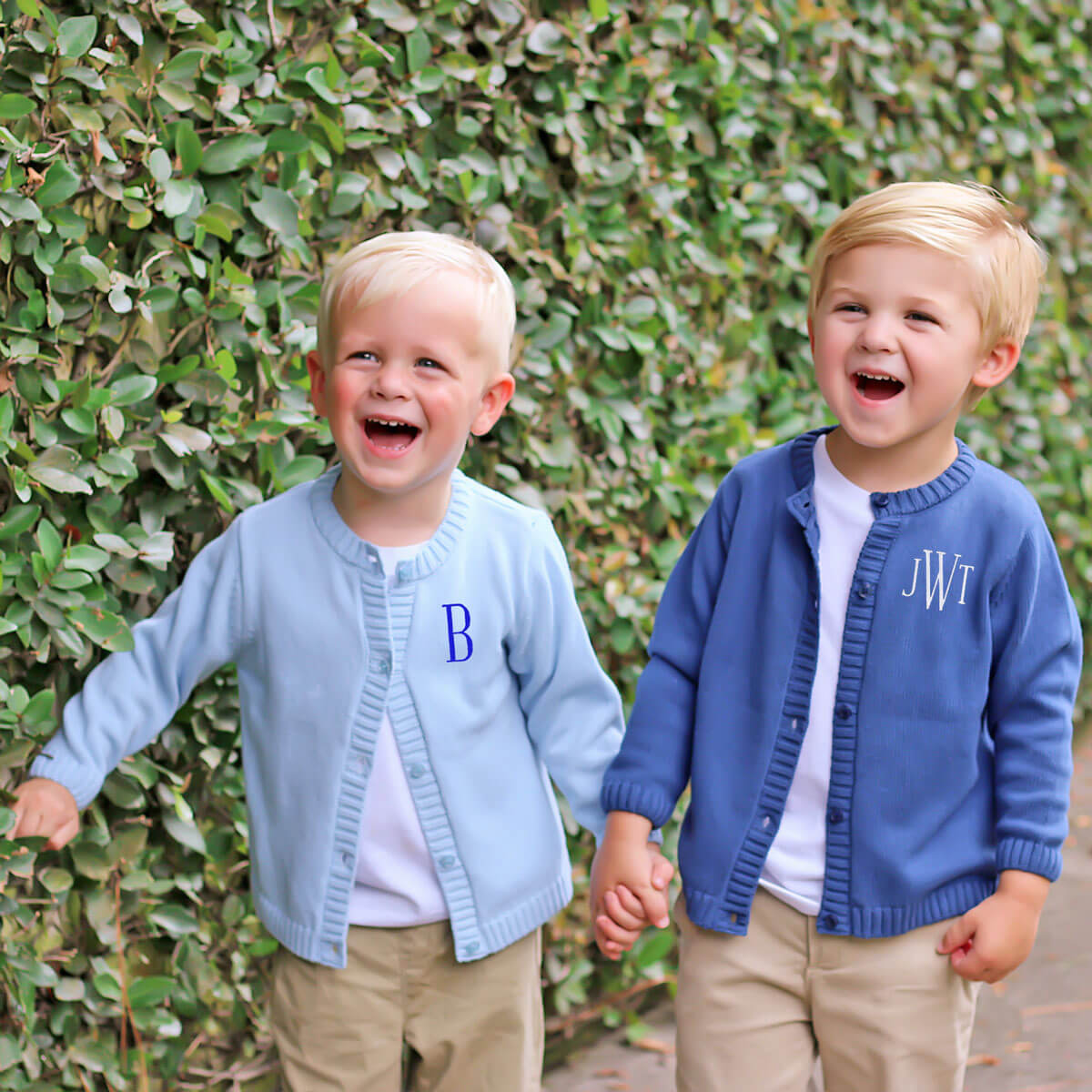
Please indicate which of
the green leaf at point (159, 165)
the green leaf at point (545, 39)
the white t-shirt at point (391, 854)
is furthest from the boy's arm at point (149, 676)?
the green leaf at point (545, 39)

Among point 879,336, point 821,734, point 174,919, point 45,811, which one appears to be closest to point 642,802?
point 821,734

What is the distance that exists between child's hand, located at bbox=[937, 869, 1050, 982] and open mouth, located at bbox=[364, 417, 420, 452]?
979 mm

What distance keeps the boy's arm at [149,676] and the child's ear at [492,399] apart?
1.26ft

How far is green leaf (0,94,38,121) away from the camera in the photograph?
6.32 feet

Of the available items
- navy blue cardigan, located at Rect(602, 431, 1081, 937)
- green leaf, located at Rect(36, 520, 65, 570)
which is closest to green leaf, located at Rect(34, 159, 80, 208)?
green leaf, located at Rect(36, 520, 65, 570)

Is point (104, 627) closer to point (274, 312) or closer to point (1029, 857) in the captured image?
point (274, 312)

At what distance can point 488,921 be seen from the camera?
197 centimetres

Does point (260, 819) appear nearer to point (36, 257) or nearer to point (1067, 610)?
point (36, 257)

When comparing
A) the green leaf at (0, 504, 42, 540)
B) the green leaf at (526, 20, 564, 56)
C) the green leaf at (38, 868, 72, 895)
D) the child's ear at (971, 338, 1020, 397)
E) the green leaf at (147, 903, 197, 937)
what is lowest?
the green leaf at (147, 903, 197, 937)

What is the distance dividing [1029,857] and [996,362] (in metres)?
0.66

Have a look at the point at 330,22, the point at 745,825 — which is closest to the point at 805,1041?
the point at 745,825

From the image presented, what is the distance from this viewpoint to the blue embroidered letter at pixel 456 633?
76.7 inches

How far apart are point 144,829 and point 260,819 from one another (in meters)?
0.39

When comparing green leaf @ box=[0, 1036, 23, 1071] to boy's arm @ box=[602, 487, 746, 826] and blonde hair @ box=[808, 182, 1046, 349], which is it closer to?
boy's arm @ box=[602, 487, 746, 826]
